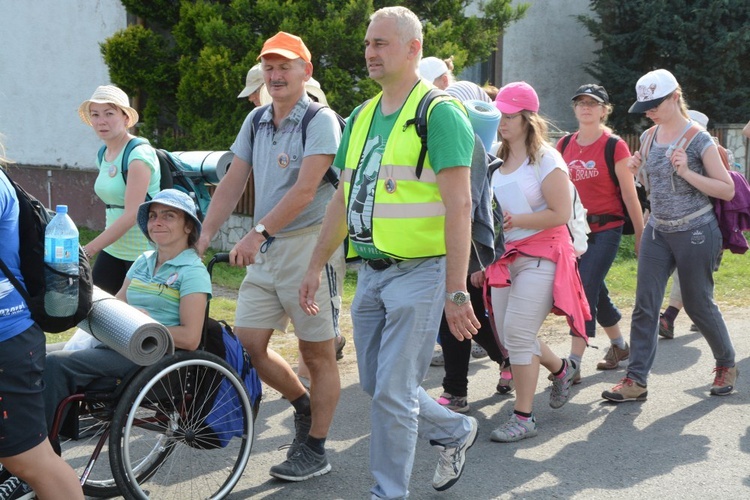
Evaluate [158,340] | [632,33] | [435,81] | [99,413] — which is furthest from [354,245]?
[632,33]

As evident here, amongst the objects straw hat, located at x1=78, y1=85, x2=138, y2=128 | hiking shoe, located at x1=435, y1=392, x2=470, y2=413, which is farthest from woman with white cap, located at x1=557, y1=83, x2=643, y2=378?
straw hat, located at x1=78, y1=85, x2=138, y2=128

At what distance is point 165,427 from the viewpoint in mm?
4227

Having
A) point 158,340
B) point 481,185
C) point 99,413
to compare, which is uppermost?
point 481,185

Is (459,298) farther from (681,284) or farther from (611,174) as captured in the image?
(611,174)

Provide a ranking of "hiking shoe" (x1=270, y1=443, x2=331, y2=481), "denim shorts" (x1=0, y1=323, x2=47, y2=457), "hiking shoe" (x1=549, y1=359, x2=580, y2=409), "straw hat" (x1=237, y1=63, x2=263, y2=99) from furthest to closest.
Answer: "straw hat" (x1=237, y1=63, x2=263, y2=99) < "hiking shoe" (x1=549, y1=359, x2=580, y2=409) < "hiking shoe" (x1=270, y1=443, x2=331, y2=481) < "denim shorts" (x1=0, y1=323, x2=47, y2=457)

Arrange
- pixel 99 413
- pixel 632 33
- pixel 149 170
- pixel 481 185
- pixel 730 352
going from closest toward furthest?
pixel 99 413
pixel 481 185
pixel 149 170
pixel 730 352
pixel 632 33

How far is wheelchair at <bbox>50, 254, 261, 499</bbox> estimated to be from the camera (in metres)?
3.87

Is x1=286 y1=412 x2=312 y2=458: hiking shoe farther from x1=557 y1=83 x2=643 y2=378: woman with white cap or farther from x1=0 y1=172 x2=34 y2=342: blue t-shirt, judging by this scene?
x1=557 y1=83 x2=643 y2=378: woman with white cap

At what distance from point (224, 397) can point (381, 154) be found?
129 centimetres

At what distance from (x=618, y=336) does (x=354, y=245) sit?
11.2ft

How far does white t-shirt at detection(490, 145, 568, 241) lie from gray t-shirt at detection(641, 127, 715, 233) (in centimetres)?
93

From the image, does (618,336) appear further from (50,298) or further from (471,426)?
(50,298)

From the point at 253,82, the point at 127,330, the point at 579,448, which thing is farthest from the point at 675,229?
the point at 127,330

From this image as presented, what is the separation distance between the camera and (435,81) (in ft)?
22.0
